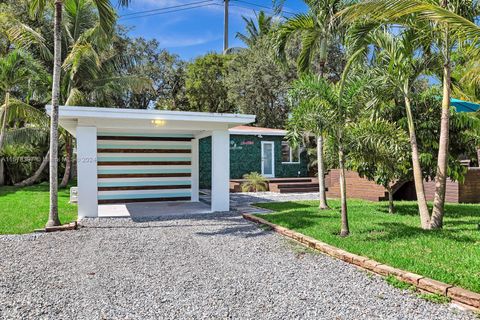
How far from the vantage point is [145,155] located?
12.3 meters

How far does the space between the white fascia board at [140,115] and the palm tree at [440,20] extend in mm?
4192

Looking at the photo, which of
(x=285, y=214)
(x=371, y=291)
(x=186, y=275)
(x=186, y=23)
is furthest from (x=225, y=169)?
(x=186, y=23)

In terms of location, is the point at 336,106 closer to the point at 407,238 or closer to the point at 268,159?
the point at 407,238

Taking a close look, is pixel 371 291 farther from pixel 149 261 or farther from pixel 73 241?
pixel 73 241

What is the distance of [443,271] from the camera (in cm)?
438

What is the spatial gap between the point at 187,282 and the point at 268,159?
566 inches

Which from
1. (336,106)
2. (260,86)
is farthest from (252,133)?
(336,106)

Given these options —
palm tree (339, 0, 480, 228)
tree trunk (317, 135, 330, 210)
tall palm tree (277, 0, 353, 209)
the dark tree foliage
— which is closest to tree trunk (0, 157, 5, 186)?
the dark tree foliage

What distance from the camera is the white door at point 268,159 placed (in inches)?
729

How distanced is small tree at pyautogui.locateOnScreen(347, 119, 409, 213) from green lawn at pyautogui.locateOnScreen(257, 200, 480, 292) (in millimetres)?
1201

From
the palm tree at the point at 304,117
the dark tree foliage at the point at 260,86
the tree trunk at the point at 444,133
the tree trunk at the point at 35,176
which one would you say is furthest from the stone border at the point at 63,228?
the dark tree foliage at the point at 260,86

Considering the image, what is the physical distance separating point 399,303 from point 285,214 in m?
5.26

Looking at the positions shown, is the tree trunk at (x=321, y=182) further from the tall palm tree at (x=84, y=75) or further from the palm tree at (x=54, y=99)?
the tall palm tree at (x=84, y=75)

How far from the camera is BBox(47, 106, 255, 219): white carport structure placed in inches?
347
